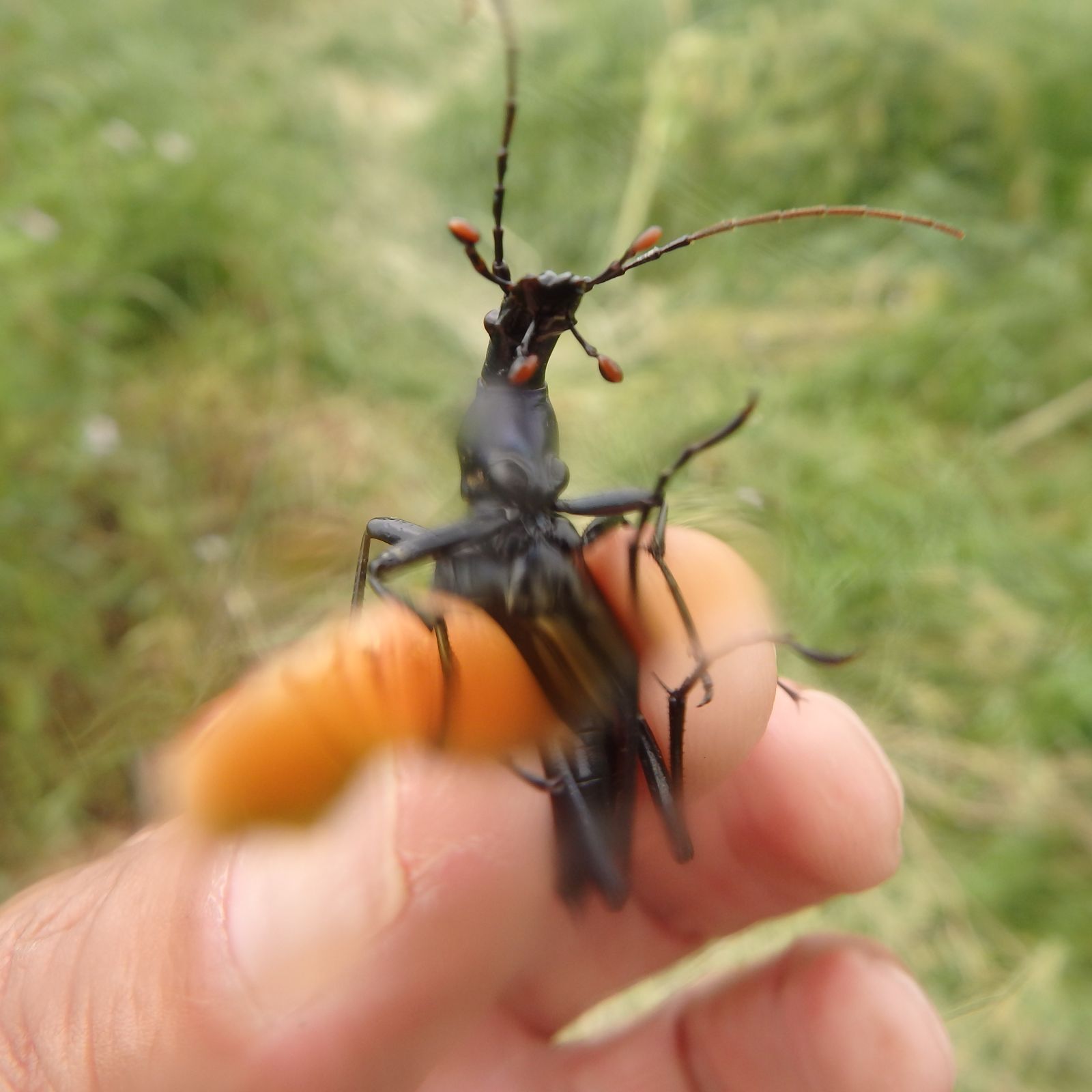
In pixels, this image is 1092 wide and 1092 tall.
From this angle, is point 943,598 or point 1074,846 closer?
point 1074,846

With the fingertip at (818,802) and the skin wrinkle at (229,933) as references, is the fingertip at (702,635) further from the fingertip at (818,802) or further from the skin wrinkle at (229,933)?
the skin wrinkle at (229,933)

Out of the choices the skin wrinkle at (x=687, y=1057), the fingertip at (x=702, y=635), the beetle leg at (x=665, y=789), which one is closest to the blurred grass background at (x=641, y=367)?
the fingertip at (x=702, y=635)

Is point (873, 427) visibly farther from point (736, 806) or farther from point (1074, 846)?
point (736, 806)

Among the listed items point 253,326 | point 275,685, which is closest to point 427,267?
point 253,326

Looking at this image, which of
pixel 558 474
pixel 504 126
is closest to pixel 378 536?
pixel 558 474

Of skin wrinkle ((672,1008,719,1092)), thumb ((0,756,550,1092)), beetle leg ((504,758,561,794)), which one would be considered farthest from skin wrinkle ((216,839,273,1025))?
skin wrinkle ((672,1008,719,1092))

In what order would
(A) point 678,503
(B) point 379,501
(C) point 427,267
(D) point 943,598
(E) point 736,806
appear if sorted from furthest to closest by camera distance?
(C) point 427,267, (B) point 379,501, (D) point 943,598, (E) point 736,806, (A) point 678,503
